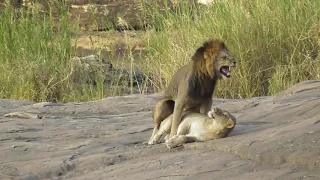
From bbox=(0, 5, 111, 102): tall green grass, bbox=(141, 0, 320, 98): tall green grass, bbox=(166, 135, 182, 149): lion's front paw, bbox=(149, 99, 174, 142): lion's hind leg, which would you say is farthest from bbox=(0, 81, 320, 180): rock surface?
bbox=(0, 5, 111, 102): tall green grass

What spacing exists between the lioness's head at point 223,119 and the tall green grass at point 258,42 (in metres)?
3.68

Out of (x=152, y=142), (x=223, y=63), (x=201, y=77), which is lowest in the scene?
(x=152, y=142)

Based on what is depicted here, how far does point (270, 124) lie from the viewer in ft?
21.2

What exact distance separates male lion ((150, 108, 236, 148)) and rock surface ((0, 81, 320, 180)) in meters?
0.09

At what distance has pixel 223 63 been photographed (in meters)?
6.39

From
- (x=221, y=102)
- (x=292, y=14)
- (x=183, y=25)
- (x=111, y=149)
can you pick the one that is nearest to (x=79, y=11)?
(x=183, y=25)

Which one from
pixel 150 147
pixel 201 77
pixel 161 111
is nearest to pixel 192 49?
pixel 161 111

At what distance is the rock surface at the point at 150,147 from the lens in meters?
5.28

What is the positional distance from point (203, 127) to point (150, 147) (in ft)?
1.47

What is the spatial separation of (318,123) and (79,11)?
35.2ft

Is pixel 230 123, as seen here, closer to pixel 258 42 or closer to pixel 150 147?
pixel 150 147

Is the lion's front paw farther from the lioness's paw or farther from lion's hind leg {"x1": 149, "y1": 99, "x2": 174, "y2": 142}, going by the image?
lion's hind leg {"x1": 149, "y1": 99, "x2": 174, "y2": 142}

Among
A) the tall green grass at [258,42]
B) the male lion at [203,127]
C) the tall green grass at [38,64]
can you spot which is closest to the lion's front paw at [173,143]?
the male lion at [203,127]

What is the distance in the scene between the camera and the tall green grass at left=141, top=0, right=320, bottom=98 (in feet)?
32.4
